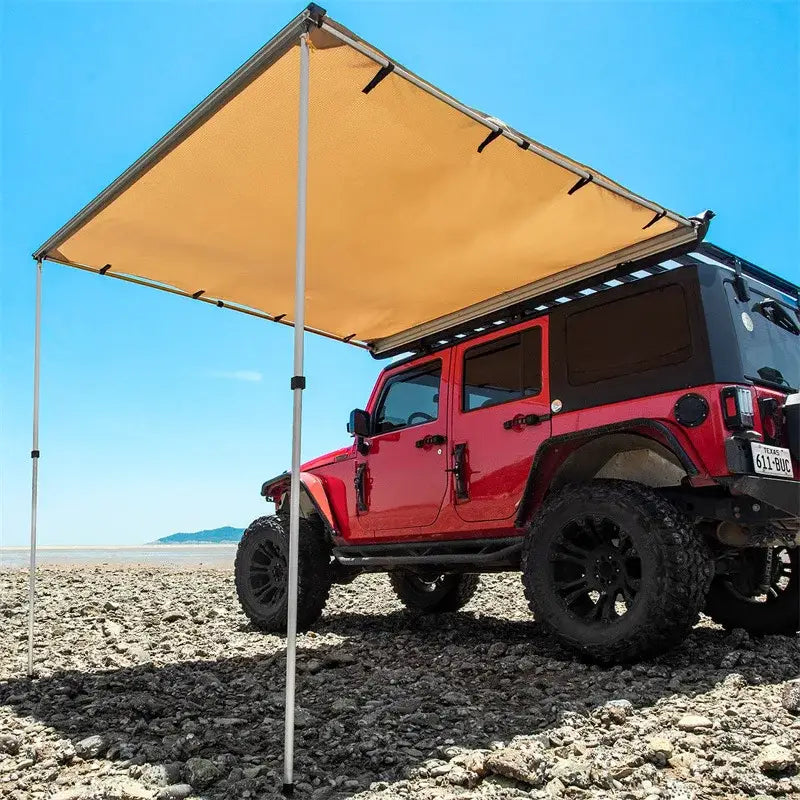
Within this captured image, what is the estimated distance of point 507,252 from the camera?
4945 mm

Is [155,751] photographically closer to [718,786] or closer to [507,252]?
[718,786]

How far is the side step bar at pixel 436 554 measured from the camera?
4.68 m

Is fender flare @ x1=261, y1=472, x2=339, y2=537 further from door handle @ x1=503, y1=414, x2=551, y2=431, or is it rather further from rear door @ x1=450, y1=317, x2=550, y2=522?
door handle @ x1=503, y1=414, x2=551, y2=431

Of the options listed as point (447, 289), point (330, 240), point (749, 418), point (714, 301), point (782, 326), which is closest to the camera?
point (749, 418)

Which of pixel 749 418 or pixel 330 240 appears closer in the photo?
pixel 749 418

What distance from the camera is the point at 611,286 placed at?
5070mm

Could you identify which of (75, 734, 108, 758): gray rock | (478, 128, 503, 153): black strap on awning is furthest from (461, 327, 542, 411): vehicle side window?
(75, 734, 108, 758): gray rock

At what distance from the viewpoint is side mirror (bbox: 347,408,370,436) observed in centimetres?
576

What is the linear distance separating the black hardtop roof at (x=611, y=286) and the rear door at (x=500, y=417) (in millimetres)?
→ 206

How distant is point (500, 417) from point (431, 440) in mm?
654

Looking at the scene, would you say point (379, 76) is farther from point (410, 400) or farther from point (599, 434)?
point (410, 400)

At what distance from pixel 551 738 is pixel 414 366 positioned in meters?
3.38

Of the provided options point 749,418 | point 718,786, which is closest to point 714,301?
point 749,418

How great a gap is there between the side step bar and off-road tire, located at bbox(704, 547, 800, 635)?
1484mm
